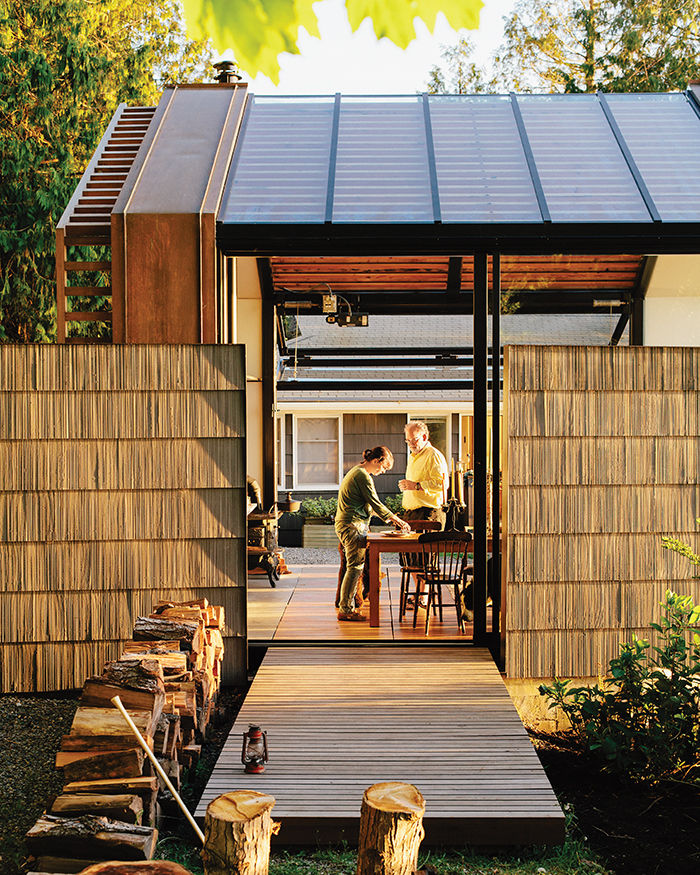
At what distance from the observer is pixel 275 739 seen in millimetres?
4602

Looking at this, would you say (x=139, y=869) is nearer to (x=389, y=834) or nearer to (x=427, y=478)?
(x=389, y=834)

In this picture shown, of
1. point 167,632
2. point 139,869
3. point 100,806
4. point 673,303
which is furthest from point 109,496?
point 673,303

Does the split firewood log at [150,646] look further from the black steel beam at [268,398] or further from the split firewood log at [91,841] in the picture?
the black steel beam at [268,398]

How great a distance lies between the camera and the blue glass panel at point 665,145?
20.0ft

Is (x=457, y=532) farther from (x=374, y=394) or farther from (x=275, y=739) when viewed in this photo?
(x=374, y=394)

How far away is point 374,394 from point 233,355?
960 centimetres

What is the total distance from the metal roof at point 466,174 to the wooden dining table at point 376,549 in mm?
2261

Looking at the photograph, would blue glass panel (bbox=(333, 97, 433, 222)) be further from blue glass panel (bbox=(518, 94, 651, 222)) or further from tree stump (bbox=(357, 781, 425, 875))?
tree stump (bbox=(357, 781, 425, 875))

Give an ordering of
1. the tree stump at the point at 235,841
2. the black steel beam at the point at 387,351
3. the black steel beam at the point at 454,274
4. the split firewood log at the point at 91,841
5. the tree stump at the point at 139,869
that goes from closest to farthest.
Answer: the tree stump at the point at 139,869 → the tree stump at the point at 235,841 → the split firewood log at the point at 91,841 → the black steel beam at the point at 454,274 → the black steel beam at the point at 387,351

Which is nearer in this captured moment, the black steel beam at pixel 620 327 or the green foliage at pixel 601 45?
the black steel beam at pixel 620 327

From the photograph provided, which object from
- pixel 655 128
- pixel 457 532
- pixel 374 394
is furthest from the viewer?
pixel 374 394

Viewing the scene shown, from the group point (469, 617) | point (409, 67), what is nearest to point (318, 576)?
point (469, 617)

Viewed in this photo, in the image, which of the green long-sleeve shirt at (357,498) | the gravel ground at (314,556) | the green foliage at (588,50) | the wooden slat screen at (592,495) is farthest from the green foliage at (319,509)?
the green foliage at (588,50)

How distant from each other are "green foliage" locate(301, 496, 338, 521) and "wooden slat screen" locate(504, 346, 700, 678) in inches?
339
